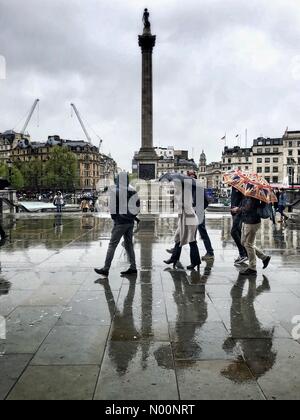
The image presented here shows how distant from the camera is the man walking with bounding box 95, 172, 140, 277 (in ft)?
26.2

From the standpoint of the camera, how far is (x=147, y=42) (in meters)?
40.5

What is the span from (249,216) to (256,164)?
418 feet

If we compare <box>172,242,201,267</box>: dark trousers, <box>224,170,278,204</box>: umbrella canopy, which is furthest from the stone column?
<box>224,170,278,204</box>: umbrella canopy

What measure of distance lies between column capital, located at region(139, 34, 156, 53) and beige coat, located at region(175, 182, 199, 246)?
3552cm

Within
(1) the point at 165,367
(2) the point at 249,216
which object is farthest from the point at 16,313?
(2) the point at 249,216

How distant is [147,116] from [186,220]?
111ft

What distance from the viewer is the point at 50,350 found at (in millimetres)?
4262

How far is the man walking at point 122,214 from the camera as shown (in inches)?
314

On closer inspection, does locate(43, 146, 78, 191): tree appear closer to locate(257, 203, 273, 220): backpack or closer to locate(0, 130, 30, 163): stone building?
locate(0, 130, 30, 163): stone building

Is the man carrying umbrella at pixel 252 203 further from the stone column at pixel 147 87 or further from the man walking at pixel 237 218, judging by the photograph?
the stone column at pixel 147 87

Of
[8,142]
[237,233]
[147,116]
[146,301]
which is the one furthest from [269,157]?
[146,301]

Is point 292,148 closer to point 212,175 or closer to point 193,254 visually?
point 212,175

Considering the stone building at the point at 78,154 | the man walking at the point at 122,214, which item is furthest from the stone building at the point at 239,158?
the man walking at the point at 122,214
